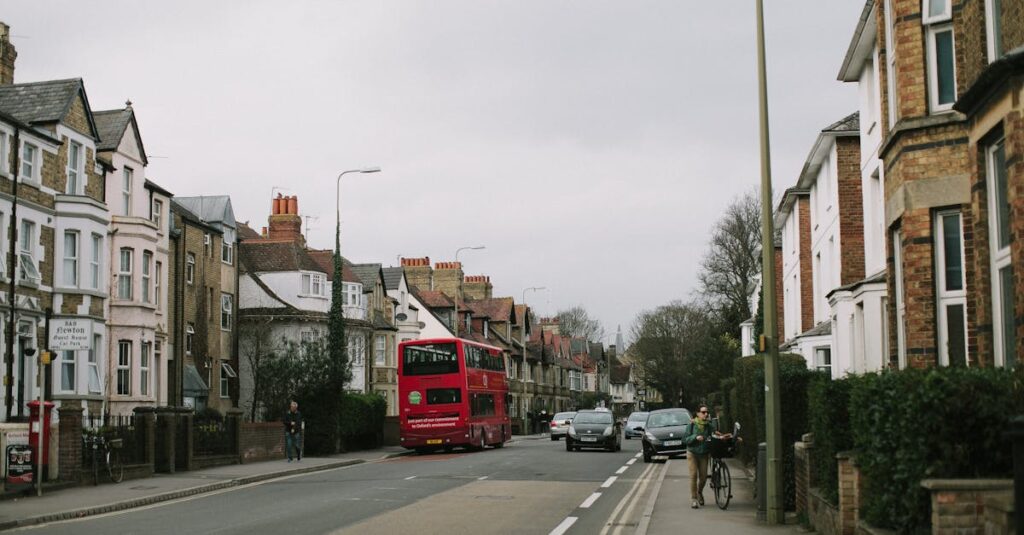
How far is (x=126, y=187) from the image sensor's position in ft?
122

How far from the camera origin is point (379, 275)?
2420 inches

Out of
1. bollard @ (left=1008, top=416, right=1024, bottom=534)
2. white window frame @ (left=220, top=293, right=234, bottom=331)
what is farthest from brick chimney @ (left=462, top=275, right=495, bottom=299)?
bollard @ (left=1008, top=416, right=1024, bottom=534)

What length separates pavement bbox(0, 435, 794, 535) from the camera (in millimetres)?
15938

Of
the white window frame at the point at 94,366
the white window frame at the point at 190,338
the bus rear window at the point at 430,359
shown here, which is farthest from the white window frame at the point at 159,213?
the bus rear window at the point at 430,359

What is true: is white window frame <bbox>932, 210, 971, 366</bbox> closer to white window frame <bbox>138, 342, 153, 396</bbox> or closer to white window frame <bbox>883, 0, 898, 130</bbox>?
white window frame <bbox>883, 0, 898, 130</bbox>

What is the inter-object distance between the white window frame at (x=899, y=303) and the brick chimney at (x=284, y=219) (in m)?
40.9

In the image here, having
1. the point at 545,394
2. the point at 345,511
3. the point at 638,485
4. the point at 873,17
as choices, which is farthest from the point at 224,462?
the point at 545,394

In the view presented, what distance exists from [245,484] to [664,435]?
1403 cm

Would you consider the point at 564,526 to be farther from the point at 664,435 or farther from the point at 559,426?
the point at 559,426

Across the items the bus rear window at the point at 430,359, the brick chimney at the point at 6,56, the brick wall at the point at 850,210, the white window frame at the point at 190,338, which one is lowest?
the bus rear window at the point at 430,359

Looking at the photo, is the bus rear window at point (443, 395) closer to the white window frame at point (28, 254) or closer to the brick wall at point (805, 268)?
the brick wall at point (805, 268)

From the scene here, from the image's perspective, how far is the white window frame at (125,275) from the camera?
36.4 meters

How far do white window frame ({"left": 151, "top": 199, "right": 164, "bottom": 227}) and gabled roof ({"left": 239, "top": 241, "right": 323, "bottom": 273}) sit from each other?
12098 mm

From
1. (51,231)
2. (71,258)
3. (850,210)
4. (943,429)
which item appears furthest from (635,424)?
(943,429)
